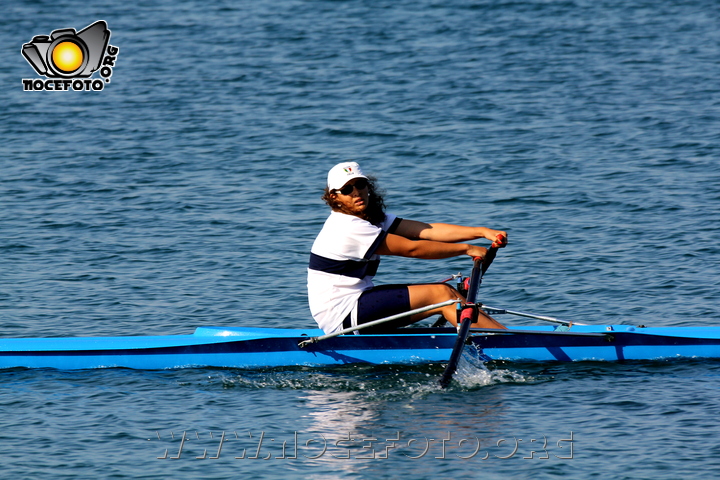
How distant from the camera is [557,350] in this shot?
7227 mm

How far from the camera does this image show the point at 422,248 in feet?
22.5

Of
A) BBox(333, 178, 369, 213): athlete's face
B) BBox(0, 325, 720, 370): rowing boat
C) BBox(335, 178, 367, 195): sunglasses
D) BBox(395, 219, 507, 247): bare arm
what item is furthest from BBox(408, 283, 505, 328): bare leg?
BBox(335, 178, 367, 195): sunglasses

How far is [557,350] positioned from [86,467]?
133 inches

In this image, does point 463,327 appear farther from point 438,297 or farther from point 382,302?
point 382,302

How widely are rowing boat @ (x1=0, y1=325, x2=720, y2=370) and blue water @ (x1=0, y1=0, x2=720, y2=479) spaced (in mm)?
118

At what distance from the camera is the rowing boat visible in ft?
23.5

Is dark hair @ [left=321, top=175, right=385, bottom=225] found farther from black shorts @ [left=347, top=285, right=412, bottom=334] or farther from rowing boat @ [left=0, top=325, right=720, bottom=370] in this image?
rowing boat @ [left=0, top=325, right=720, bottom=370]

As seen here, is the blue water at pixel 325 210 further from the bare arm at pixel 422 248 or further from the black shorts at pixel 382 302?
the bare arm at pixel 422 248

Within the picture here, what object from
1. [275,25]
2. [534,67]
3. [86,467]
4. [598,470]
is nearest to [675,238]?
[598,470]

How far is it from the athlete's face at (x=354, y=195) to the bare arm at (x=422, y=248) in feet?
0.96

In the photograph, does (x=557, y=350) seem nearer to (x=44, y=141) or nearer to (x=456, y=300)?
(x=456, y=300)

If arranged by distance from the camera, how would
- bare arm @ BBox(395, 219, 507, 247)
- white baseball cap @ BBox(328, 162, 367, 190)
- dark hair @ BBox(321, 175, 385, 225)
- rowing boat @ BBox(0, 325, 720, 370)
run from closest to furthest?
white baseball cap @ BBox(328, 162, 367, 190), dark hair @ BBox(321, 175, 385, 225), bare arm @ BBox(395, 219, 507, 247), rowing boat @ BBox(0, 325, 720, 370)

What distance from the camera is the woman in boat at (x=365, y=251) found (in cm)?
672

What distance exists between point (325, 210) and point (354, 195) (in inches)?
200
